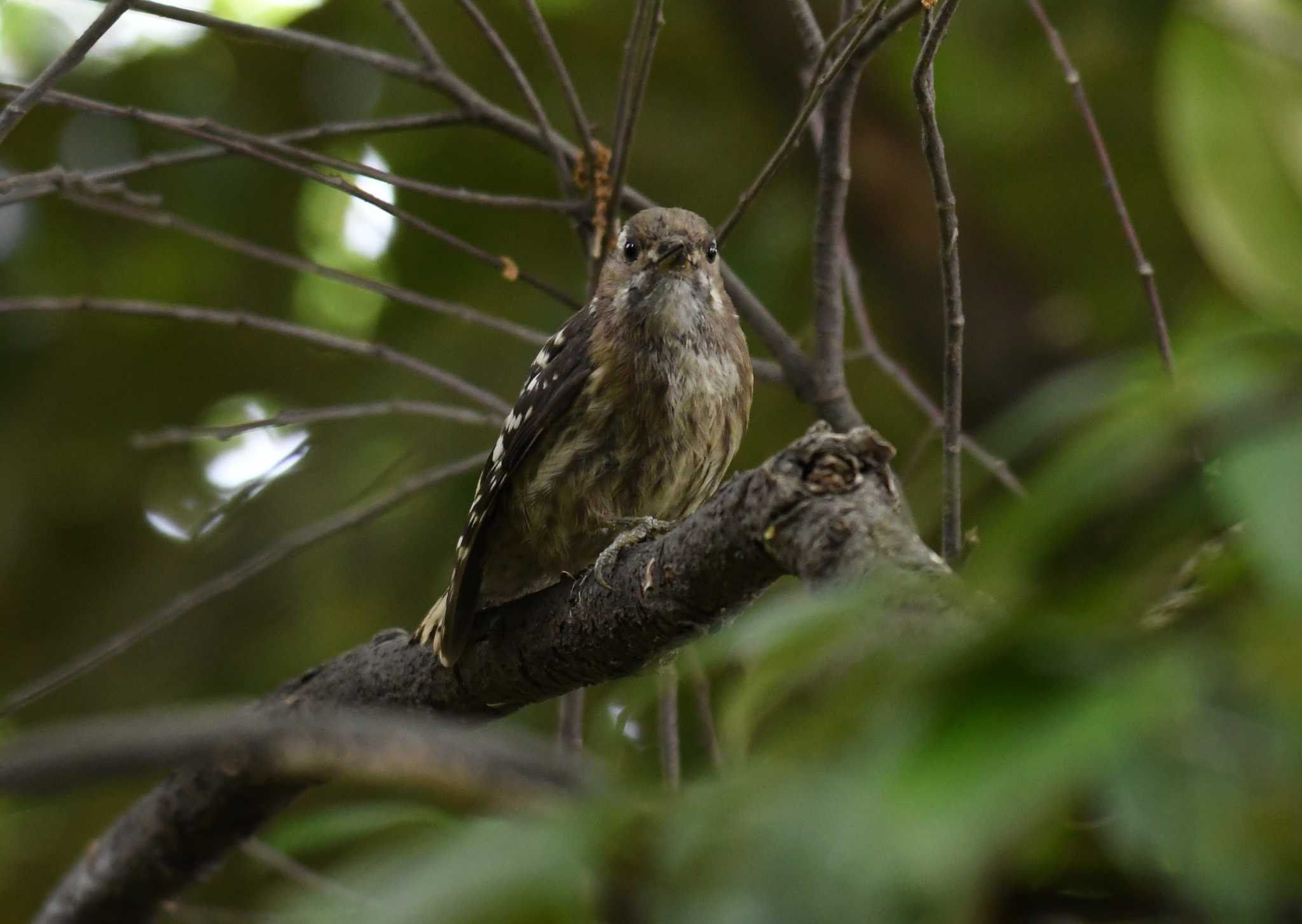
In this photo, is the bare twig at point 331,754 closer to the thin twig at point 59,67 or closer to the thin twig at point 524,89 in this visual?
the thin twig at point 59,67

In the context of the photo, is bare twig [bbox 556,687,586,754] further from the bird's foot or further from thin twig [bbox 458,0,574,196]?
thin twig [bbox 458,0,574,196]

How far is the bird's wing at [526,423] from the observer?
3.33m

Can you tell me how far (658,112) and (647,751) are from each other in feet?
9.76

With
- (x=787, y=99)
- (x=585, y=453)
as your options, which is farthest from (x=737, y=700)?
(x=787, y=99)

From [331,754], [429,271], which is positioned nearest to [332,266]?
[429,271]

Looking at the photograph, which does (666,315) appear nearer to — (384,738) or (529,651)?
(529,651)

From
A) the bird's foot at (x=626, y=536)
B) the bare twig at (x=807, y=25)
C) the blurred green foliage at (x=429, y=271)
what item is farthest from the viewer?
the blurred green foliage at (x=429, y=271)

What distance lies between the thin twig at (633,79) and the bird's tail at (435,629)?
1.01 metres

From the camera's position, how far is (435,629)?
3205 mm

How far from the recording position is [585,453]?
337cm

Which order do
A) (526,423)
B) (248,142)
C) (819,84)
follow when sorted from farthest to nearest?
(526,423) → (248,142) → (819,84)

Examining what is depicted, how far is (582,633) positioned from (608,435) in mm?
740

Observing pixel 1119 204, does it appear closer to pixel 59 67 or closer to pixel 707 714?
pixel 707 714

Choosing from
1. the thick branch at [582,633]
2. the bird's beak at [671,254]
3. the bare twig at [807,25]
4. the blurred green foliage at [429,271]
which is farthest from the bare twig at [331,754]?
the bird's beak at [671,254]
